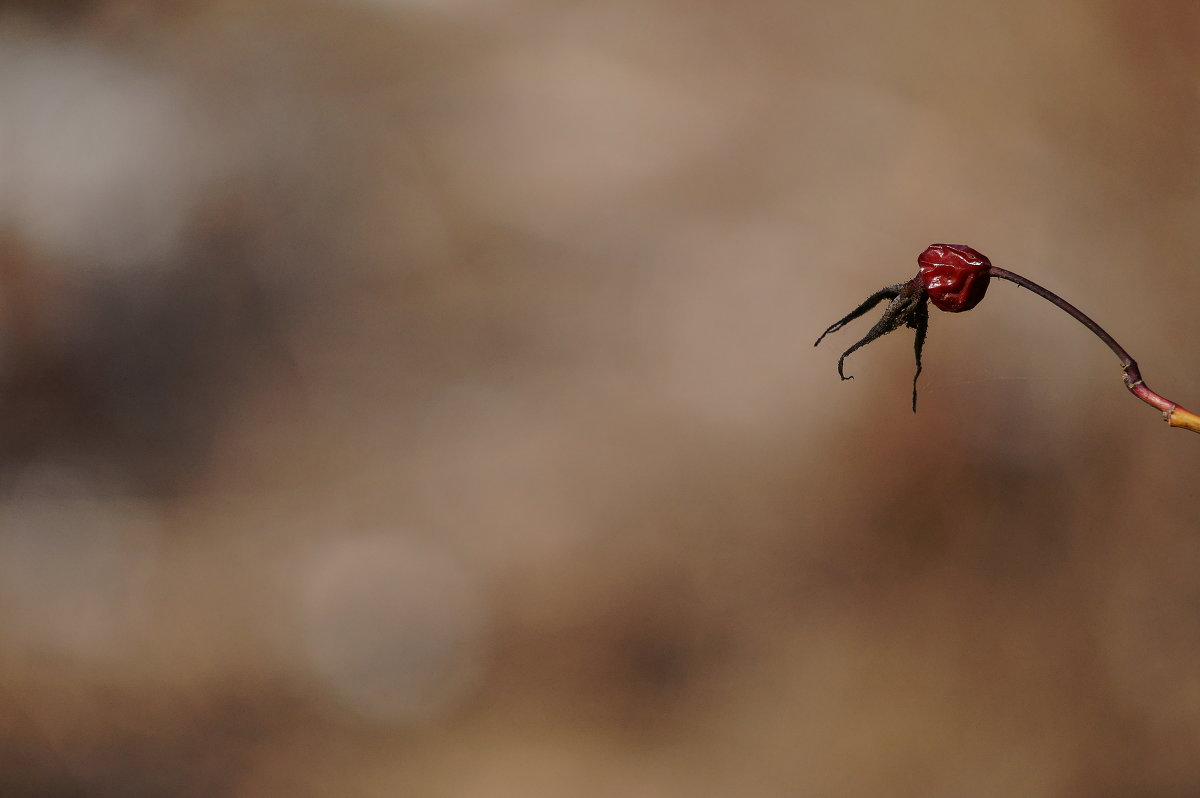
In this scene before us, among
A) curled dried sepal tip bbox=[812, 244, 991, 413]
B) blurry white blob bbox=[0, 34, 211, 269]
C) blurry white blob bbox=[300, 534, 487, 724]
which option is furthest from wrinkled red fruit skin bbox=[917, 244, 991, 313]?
blurry white blob bbox=[0, 34, 211, 269]

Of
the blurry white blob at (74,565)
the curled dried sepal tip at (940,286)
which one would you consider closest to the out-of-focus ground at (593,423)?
the blurry white blob at (74,565)

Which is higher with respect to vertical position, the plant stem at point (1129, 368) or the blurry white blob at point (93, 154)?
the blurry white blob at point (93, 154)

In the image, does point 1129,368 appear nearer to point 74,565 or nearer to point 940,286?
point 940,286

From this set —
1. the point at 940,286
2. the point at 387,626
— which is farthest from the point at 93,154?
the point at 940,286

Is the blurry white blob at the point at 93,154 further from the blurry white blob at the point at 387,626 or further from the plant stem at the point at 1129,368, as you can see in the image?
the plant stem at the point at 1129,368

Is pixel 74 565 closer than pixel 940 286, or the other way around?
pixel 940 286

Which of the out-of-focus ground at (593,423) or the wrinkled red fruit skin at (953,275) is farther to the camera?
the out-of-focus ground at (593,423)

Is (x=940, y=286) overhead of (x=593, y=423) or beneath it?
beneath
